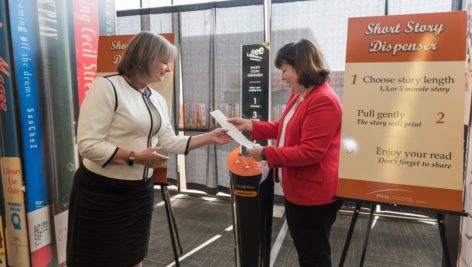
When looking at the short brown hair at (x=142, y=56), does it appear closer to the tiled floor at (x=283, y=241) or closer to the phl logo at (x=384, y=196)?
the phl logo at (x=384, y=196)

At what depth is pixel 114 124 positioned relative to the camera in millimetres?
1530

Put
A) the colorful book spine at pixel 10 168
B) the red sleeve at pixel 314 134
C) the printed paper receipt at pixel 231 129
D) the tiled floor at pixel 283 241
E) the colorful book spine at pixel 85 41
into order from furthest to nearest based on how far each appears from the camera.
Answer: the tiled floor at pixel 283 241 < the colorful book spine at pixel 85 41 < the colorful book spine at pixel 10 168 < the printed paper receipt at pixel 231 129 < the red sleeve at pixel 314 134

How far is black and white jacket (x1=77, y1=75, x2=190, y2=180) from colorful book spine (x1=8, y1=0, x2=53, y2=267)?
0.85 meters

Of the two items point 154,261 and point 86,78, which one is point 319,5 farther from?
point 154,261

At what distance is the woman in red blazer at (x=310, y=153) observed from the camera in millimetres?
1591

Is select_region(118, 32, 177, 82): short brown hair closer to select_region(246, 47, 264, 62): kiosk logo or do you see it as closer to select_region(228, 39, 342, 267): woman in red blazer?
select_region(228, 39, 342, 267): woman in red blazer

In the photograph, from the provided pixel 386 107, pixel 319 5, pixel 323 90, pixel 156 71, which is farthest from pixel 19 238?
pixel 319 5

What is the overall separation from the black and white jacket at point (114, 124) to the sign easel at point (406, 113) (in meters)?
0.96

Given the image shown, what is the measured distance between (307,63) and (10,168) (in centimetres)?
195

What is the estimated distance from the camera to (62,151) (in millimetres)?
2467

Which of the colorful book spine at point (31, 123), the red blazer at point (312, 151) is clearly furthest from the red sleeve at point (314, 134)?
the colorful book spine at point (31, 123)

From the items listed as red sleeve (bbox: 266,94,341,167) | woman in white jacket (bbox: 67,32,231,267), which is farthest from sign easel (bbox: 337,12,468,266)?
woman in white jacket (bbox: 67,32,231,267)

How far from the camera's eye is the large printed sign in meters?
1.52

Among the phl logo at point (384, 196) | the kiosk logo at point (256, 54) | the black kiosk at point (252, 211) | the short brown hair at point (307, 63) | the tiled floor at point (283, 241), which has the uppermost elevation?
the kiosk logo at point (256, 54)
